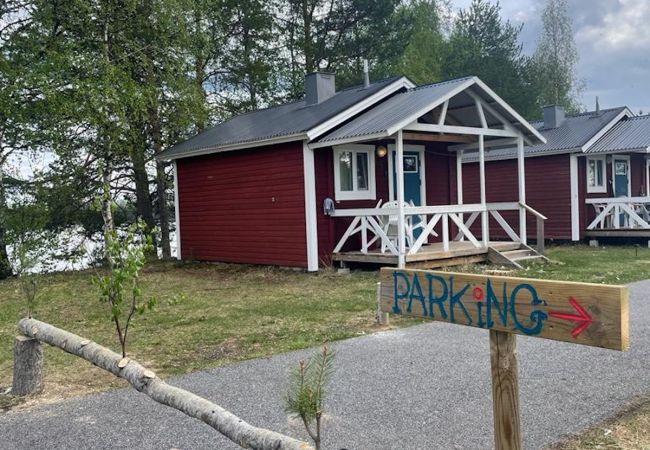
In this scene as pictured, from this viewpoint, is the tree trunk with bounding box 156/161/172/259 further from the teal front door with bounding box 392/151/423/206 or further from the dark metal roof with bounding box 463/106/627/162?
the dark metal roof with bounding box 463/106/627/162

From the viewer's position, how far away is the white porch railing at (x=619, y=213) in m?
16.0

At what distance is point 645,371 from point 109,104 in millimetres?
11686

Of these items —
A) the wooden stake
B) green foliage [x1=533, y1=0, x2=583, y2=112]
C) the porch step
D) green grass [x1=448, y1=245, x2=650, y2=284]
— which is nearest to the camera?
the wooden stake

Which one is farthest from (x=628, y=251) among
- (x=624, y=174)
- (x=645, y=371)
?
(x=645, y=371)

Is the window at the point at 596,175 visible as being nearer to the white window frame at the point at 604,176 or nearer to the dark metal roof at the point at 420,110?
the white window frame at the point at 604,176

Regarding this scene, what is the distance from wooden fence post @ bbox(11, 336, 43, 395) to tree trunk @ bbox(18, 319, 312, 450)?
85mm

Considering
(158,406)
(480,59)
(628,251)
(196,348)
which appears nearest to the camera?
(158,406)

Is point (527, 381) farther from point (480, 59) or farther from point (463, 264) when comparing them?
point (480, 59)

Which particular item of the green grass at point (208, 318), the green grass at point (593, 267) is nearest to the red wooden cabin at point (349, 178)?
the green grass at point (208, 318)

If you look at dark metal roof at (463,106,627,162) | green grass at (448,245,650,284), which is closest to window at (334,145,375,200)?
green grass at (448,245,650,284)

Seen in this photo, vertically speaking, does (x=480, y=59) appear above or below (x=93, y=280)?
above

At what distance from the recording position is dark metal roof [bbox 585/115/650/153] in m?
16.1

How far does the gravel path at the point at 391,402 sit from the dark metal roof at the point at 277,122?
685cm

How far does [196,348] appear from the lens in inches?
235
